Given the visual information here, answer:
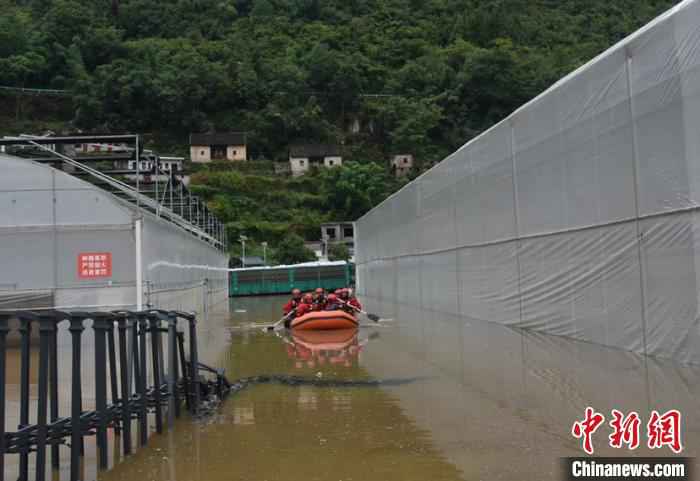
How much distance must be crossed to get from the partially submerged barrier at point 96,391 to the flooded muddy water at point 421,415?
1.07 feet

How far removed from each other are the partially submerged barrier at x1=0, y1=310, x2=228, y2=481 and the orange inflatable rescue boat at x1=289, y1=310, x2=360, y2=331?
38.5ft

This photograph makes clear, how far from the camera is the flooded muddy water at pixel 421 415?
6.59 meters

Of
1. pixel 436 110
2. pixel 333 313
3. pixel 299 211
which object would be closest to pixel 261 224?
pixel 299 211

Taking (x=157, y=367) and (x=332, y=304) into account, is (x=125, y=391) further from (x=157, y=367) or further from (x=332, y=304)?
(x=332, y=304)

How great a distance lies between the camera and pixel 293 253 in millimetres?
76750

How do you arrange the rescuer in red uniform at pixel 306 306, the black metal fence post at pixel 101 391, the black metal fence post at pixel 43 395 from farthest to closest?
the rescuer in red uniform at pixel 306 306
the black metal fence post at pixel 101 391
the black metal fence post at pixel 43 395

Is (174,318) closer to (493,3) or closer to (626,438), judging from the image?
(626,438)

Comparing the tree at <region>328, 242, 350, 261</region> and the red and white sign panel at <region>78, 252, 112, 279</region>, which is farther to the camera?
the tree at <region>328, 242, 350, 261</region>

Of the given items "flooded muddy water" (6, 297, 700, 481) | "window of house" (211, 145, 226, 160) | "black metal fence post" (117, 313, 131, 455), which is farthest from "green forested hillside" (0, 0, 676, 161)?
"black metal fence post" (117, 313, 131, 455)

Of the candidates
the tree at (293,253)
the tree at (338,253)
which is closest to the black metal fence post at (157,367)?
the tree at (293,253)

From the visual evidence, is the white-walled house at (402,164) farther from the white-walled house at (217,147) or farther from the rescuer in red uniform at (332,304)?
the rescuer in red uniform at (332,304)

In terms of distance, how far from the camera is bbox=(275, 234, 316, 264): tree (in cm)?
7681

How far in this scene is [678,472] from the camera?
233 inches

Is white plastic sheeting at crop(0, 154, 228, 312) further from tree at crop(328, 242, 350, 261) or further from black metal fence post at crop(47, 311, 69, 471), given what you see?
tree at crop(328, 242, 350, 261)
